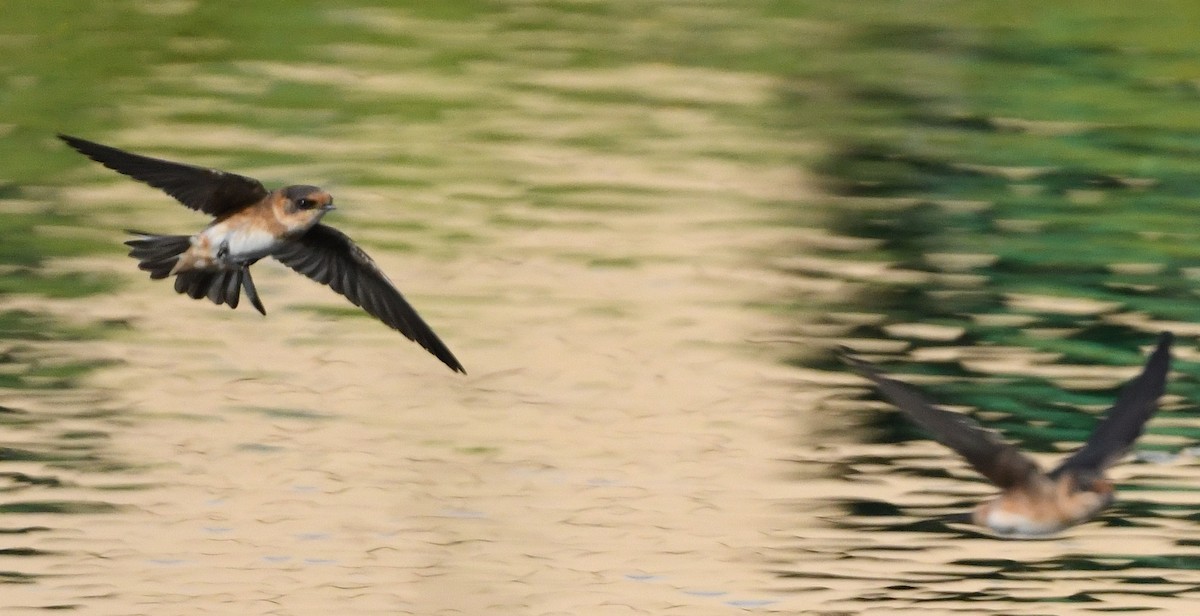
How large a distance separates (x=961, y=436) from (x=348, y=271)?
1.53 meters

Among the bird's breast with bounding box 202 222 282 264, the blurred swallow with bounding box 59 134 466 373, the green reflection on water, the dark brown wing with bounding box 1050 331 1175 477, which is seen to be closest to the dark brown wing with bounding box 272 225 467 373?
the blurred swallow with bounding box 59 134 466 373

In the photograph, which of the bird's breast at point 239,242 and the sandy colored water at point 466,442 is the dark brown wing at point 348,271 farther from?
the sandy colored water at point 466,442

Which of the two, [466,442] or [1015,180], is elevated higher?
[1015,180]

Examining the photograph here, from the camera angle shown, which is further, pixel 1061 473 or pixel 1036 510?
pixel 1061 473

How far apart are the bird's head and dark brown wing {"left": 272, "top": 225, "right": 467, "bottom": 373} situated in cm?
15

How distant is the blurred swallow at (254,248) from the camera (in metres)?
5.46

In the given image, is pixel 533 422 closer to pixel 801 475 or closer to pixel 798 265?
pixel 801 475

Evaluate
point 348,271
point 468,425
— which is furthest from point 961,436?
point 468,425

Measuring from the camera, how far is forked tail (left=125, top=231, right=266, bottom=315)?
556 cm

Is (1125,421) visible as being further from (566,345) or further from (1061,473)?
(566,345)

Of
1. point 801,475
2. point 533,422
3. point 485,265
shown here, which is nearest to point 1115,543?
point 801,475

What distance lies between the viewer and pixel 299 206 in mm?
5480

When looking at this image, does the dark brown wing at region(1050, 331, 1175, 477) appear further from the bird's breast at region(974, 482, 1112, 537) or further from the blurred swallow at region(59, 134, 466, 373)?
the blurred swallow at region(59, 134, 466, 373)

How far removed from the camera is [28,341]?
841 centimetres
